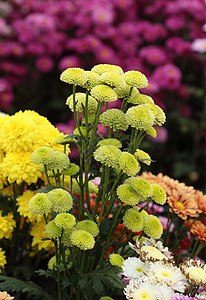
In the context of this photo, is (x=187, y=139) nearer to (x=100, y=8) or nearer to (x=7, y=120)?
(x=100, y=8)

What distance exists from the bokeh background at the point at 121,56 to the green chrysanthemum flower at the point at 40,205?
206 centimetres

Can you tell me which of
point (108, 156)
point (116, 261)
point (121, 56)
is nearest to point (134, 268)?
point (116, 261)

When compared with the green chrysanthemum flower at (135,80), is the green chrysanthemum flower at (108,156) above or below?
below

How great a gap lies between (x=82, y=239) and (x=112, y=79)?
0.32 meters

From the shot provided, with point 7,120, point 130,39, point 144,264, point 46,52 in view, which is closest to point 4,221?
point 7,120

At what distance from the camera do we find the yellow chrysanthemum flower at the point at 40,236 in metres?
1.14

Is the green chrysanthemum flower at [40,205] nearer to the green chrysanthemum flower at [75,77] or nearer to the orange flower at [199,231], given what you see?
the green chrysanthemum flower at [75,77]

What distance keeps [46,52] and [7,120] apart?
2.19 m

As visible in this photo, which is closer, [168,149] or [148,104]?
[148,104]

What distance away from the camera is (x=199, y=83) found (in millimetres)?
3412

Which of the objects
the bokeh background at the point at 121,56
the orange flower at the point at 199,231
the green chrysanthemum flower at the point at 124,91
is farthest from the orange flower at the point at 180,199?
the bokeh background at the point at 121,56

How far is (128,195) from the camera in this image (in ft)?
2.91

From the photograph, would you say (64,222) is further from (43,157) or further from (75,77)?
(75,77)

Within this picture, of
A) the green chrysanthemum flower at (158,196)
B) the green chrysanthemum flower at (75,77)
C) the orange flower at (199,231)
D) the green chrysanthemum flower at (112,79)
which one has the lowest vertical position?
the orange flower at (199,231)
